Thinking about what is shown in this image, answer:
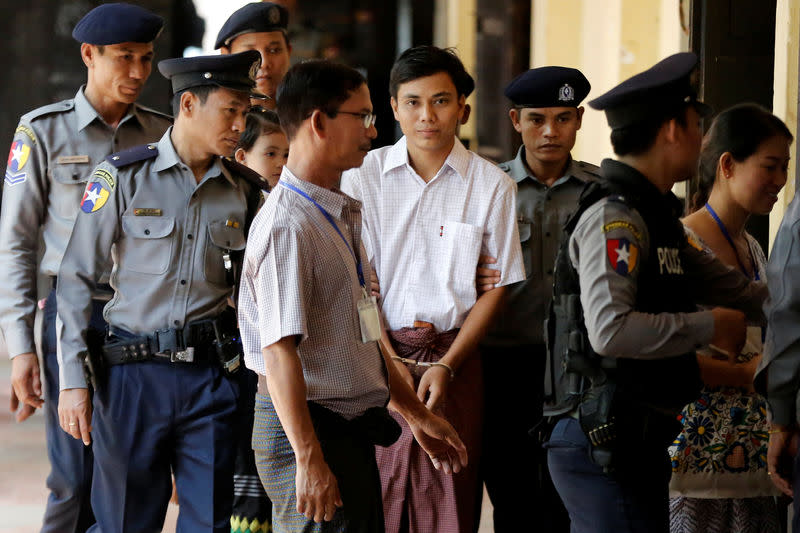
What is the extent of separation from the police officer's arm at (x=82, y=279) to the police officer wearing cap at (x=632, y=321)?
4.19 feet

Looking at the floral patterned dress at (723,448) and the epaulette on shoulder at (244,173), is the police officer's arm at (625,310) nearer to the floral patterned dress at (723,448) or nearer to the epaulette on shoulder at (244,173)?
the floral patterned dress at (723,448)

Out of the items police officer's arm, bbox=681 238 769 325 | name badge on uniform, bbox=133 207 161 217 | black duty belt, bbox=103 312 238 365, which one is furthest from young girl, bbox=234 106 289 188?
police officer's arm, bbox=681 238 769 325

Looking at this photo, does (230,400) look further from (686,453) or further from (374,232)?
(686,453)

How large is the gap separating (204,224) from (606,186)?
1.20 m

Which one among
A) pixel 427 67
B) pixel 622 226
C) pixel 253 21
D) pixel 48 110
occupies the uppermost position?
pixel 253 21

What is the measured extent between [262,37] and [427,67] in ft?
3.53

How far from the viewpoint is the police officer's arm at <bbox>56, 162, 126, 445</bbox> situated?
301 centimetres

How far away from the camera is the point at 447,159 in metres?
3.30

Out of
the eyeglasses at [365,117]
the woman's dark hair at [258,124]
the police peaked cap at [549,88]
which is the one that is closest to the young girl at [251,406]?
the woman's dark hair at [258,124]

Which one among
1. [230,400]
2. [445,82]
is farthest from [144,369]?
[445,82]

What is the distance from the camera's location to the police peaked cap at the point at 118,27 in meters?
3.48

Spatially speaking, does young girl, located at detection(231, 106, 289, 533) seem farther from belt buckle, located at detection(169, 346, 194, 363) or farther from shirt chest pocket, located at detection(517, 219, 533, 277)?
shirt chest pocket, located at detection(517, 219, 533, 277)

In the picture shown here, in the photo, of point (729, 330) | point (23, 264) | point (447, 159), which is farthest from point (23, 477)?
point (729, 330)

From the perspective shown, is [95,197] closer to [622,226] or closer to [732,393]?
[622,226]
